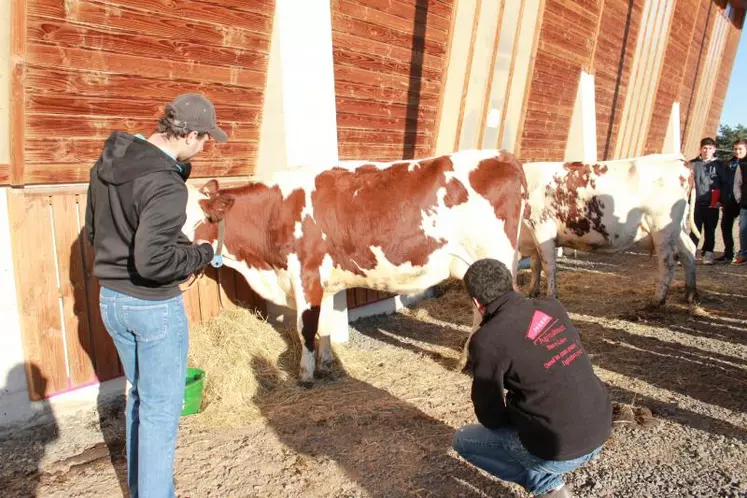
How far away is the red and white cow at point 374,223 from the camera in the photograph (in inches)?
179

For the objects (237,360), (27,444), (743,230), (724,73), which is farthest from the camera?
(724,73)

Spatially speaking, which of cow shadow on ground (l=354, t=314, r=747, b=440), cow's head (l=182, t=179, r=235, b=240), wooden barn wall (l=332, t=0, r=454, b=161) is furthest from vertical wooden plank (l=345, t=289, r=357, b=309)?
cow's head (l=182, t=179, r=235, b=240)

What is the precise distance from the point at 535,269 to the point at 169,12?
5358 millimetres

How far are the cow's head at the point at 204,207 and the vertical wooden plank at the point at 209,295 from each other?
1078 millimetres

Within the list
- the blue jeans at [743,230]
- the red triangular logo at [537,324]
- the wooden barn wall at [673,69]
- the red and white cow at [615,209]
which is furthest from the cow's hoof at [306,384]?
the wooden barn wall at [673,69]

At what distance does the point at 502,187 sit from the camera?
4555 millimetres

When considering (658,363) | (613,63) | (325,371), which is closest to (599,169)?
(658,363)

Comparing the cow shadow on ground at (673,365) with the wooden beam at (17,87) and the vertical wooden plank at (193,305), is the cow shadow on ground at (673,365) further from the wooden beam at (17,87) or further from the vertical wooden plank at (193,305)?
the wooden beam at (17,87)

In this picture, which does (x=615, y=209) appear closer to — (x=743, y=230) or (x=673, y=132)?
(x=743, y=230)

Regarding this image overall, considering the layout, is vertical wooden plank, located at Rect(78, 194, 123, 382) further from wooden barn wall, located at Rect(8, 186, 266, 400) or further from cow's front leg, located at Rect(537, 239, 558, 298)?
cow's front leg, located at Rect(537, 239, 558, 298)

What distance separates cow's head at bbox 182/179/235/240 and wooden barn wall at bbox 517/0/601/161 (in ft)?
20.3

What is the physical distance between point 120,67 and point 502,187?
3100mm

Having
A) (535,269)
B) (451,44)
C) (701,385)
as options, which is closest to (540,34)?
(451,44)

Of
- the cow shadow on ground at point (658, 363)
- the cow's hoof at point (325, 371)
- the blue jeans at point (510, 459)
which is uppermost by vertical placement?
the blue jeans at point (510, 459)
